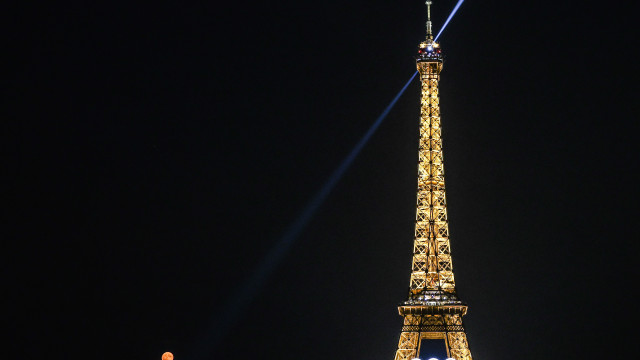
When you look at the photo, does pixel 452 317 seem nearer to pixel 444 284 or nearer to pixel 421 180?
pixel 444 284

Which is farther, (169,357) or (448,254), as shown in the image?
(448,254)

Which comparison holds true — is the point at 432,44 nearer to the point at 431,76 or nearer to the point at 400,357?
the point at 431,76

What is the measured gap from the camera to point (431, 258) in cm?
7769

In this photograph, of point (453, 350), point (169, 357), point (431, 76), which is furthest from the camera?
point (431, 76)

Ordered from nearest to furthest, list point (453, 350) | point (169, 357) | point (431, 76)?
1. point (169, 357)
2. point (453, 350)
3. point (431, 76)

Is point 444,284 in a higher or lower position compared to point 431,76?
lower

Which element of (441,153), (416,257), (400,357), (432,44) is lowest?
(400,357)

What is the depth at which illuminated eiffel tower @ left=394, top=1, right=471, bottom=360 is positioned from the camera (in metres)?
76.2

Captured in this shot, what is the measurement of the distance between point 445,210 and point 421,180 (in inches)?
90.2

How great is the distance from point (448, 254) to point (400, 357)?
6.63 metres

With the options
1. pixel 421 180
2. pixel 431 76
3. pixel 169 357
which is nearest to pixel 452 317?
pixel 421 180

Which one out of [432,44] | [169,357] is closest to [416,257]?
[432,44]

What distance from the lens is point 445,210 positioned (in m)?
78.9

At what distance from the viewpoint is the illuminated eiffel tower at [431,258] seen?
76250mm
